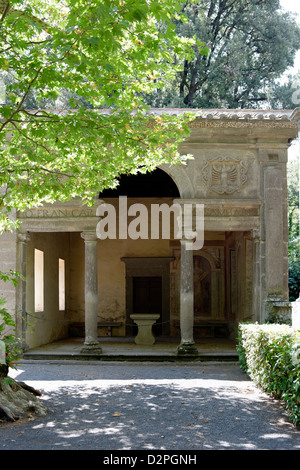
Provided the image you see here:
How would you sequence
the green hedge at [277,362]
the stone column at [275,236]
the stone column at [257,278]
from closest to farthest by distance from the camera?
the green hedge at [277,362] < the stone column at [275,236] < the stone column at [257,278]

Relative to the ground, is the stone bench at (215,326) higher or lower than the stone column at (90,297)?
lower

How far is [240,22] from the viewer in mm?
24250

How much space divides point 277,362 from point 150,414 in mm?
1604

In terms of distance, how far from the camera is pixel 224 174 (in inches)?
473

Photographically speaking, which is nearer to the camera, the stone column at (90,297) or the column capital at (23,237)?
the stone column at (90,297)

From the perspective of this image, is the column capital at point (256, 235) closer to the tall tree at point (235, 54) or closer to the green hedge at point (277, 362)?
the green hedge at point (277, 362)

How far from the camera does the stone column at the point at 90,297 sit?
1206 cm

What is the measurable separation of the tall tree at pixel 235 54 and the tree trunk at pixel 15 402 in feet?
59.4

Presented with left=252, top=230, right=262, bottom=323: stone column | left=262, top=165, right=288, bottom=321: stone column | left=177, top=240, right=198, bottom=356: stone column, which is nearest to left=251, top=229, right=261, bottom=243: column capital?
left=252, top=230, right=262, bottom=323: stone column

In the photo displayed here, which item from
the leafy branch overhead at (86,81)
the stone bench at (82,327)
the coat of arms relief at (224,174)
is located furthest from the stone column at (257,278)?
the stone bench at (82,327)

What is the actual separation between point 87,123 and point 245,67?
61.6ft

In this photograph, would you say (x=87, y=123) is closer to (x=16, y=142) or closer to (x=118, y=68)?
(x=118, y=68)

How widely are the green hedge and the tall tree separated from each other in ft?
52.2

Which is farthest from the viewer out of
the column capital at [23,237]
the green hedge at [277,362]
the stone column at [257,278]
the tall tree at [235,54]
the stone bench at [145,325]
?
the tall tree at [235,54]
